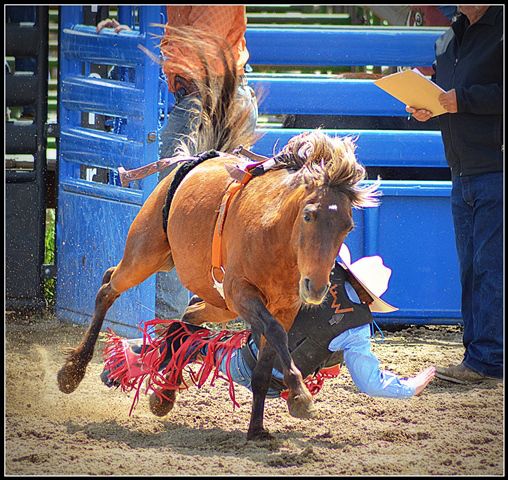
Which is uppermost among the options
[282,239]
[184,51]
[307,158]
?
[184,51]

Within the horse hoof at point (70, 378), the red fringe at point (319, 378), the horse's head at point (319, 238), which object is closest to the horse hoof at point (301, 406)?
the horse's head at point (319, 238)

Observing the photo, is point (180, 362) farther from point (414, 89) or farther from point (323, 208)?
point (414, 89)

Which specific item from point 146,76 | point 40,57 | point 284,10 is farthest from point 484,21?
point 284,10

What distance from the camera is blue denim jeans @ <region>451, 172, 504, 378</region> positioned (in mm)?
5152

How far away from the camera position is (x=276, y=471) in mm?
3701

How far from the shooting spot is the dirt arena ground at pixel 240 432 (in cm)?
379

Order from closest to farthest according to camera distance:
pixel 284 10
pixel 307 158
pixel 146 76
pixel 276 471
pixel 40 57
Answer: pixel 276 471, pixel 307 158, pixel 146 76, pixel 40 57, pixel 284 10

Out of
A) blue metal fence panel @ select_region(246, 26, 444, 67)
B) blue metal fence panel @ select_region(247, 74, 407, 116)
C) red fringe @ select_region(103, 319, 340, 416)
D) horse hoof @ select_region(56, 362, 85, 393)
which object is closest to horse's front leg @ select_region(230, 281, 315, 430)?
red fringe @ select_region(103, 319, 340, 416)

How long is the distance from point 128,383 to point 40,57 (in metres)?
3.02

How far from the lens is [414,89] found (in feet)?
16.3

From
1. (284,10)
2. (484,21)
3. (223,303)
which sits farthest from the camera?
(284,10)

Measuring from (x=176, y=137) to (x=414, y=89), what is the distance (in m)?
1.48

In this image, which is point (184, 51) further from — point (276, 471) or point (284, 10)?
point (284, 10)

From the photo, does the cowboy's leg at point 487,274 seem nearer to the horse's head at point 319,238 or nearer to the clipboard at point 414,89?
the clipboard at point 414,89
